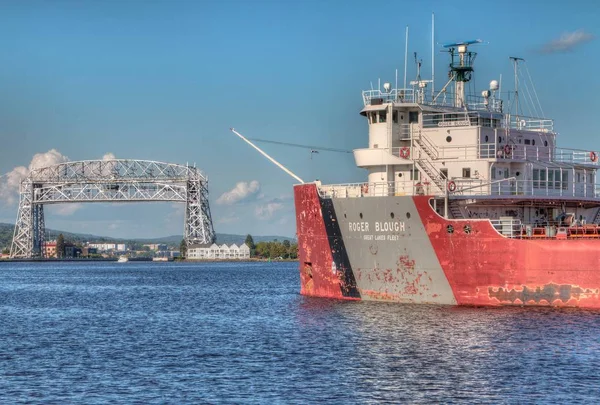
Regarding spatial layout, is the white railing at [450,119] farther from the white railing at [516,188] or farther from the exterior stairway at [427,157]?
the white railing at [516,188]

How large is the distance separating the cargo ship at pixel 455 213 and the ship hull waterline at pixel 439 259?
4cm

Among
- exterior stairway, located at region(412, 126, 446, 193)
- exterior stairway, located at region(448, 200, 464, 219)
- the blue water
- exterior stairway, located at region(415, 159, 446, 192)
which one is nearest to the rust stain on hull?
the blue water

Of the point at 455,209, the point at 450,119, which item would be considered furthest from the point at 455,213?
the point at 450,119

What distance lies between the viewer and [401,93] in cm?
4966

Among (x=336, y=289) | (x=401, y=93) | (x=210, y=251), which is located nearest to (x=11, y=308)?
(x=336, y=289)

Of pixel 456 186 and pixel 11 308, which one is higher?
pixel 456 186

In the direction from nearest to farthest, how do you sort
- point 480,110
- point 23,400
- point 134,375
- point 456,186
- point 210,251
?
point 23,400, point 134,375, point 456,186, point 480,110, point 210,251

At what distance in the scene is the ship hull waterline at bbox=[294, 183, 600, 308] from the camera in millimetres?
41125

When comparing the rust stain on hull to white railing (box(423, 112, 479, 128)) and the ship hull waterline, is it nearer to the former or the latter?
the ship hull waterline

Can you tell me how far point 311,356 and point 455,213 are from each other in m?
13.3

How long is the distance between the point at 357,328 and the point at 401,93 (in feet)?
46.4

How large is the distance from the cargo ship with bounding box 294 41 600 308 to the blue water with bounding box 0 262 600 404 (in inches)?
41.7

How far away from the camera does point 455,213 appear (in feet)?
147

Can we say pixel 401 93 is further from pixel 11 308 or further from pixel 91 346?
pixel 11 308
